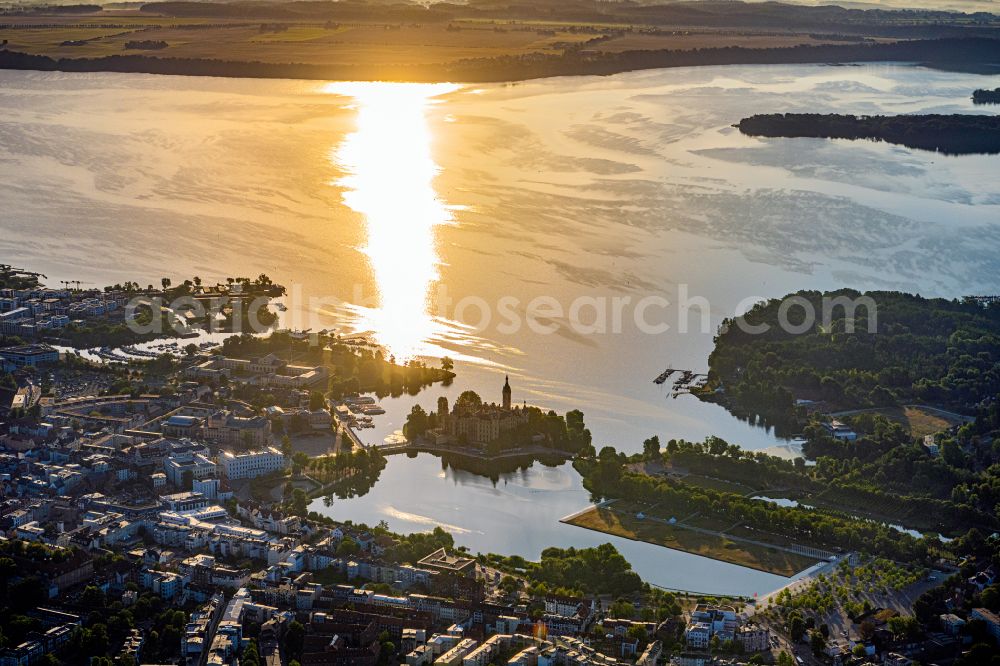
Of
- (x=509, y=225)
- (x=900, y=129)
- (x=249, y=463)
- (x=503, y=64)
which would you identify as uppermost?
(x=503, y=64)

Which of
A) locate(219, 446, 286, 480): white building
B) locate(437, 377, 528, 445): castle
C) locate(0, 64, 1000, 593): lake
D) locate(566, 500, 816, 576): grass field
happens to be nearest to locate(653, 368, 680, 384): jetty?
locate(0, 64, 1000, 593): lake

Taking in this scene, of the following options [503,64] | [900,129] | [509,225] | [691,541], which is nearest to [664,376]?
[691,541]

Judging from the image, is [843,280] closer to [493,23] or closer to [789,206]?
[789,206]

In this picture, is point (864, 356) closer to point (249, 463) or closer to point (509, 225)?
point (509, 225)

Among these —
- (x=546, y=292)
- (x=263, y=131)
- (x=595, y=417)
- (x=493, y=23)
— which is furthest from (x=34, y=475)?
(x=493, y=23)

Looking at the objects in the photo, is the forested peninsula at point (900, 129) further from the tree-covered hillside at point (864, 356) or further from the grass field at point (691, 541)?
the grass field at point (691, 541)

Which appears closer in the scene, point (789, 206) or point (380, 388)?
point (380, 388)

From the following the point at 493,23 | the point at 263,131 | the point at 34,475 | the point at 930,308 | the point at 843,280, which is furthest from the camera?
the point at 493,23

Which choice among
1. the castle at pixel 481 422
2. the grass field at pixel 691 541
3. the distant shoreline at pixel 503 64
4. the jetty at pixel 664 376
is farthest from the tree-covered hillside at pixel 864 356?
the distant shoreline at pixel 503 64
